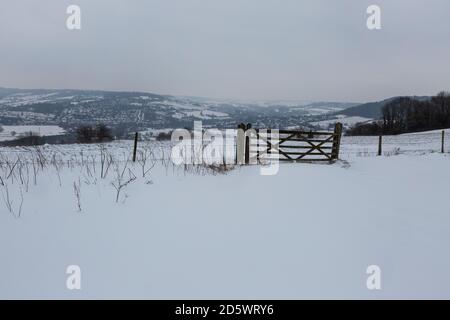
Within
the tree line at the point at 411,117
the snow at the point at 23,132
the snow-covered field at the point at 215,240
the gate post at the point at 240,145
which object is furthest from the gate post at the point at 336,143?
the tree line at the point at 411,117

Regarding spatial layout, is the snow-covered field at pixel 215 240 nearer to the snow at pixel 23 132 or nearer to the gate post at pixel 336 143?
the gate post at pixel 336 143

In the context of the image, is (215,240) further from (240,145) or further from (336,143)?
(336,143)

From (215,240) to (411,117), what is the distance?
79289 millimetres

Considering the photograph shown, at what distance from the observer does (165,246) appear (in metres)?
3.79

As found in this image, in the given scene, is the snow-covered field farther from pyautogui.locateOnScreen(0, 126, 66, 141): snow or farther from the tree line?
the tree line

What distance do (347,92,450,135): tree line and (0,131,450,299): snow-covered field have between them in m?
63.0

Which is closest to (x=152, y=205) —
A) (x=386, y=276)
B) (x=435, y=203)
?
(x=386, y=276)

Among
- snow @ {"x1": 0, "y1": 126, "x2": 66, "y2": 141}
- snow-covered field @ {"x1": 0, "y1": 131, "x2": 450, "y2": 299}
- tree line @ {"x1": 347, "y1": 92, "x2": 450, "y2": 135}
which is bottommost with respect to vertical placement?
snow-covered field @ {"x1": 0, "y1": 131, "x2": 450, "y2": 299}

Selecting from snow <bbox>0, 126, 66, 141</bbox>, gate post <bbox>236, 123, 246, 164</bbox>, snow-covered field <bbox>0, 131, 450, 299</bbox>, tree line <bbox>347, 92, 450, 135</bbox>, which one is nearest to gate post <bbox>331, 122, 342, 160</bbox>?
gate post <bbox>236, 123, 246, 164</bbox>

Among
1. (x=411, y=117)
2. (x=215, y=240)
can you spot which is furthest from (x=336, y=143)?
(x=411, y=117)

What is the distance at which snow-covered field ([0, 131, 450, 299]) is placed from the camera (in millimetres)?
3064

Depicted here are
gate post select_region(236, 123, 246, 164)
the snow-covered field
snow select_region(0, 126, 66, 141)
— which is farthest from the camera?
snow select_region(0, 126, 66, 141)

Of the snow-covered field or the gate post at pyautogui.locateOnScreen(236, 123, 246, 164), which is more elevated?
the gate post at pyautogui.locateOnScreen(236, 123, 246, 164)

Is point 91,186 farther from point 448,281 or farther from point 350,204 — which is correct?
point 448,281
